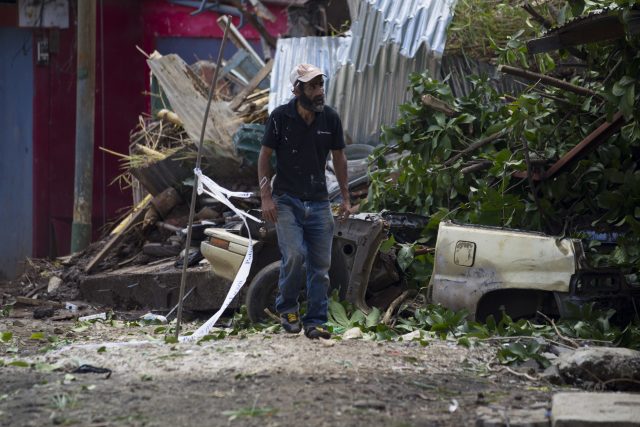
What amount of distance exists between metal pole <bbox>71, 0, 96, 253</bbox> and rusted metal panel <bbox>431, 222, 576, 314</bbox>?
6510mm

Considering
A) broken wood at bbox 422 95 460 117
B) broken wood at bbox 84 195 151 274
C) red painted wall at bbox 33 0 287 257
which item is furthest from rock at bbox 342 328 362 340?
red painted wall at bbox 33 0 287 257

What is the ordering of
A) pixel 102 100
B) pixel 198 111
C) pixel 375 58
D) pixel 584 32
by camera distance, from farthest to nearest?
1. pixel 102 100
2. pixel 198 111
3. pixel 375 58
4. pixel 584 32

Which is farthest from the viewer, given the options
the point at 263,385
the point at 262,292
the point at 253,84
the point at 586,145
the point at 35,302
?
the point at 253,84

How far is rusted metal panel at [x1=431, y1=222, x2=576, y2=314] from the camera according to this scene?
25.9 feet

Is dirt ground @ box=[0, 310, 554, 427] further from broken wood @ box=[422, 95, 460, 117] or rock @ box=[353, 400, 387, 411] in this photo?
broken wood @ box=[422, 95, 460, 117]

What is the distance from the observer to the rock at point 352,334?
7703 mm

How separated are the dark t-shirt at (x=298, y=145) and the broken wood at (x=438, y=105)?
2.47 meters

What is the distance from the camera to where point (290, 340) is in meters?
7.49

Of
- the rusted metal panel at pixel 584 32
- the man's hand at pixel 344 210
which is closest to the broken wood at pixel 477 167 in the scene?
the rusted metal panel at pixel 584 32

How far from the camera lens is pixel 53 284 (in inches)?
495

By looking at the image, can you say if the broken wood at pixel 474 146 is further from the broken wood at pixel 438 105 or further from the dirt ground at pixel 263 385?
the dirt ground at pixel 263 385

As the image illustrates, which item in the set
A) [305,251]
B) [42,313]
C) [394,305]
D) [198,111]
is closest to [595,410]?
[305,251]

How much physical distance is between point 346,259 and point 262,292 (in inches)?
28.9

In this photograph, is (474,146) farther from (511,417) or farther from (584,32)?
(511,417)
